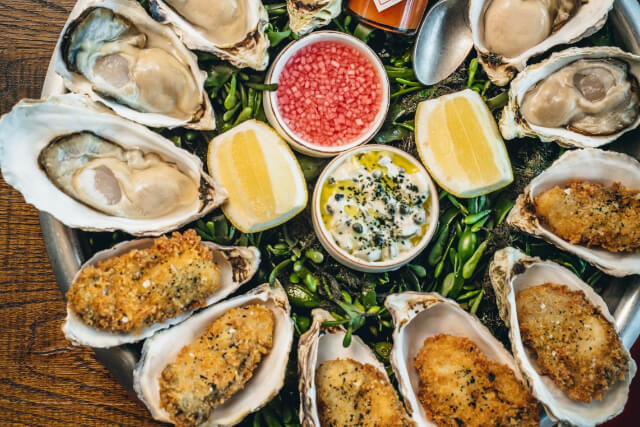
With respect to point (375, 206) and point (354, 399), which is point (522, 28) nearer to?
point (375, 206)

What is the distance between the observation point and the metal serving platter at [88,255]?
143cm

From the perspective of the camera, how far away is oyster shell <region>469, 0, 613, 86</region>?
1.56 meters

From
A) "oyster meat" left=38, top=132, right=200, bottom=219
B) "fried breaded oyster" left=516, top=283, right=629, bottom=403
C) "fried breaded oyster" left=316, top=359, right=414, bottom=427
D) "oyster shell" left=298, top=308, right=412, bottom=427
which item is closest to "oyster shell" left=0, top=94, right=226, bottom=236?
"oyster meat" left=38, top=132, right=200, bottom=219

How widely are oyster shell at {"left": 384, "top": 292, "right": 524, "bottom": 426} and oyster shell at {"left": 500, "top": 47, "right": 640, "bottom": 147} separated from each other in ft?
1.83

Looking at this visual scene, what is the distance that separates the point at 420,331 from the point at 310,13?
40.0 inches

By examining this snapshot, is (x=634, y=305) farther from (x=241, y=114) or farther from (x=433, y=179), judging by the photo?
(x=241, y=114)

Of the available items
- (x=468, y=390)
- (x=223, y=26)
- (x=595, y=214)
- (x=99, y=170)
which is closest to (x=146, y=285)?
(x=99, y=170)

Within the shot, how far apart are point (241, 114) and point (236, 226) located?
35 centimetres

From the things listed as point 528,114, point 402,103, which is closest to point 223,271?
point 402,103

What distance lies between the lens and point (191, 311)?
4.76 ft

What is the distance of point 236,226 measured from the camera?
1.50 meters

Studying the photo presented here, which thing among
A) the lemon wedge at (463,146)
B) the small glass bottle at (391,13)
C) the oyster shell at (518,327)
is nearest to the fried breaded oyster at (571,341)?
the oyster shell at (518,327)

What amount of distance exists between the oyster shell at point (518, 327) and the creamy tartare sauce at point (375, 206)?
270 mm

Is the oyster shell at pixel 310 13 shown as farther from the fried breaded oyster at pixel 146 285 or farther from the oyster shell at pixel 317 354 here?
the oyster shell at pixel 317 354
